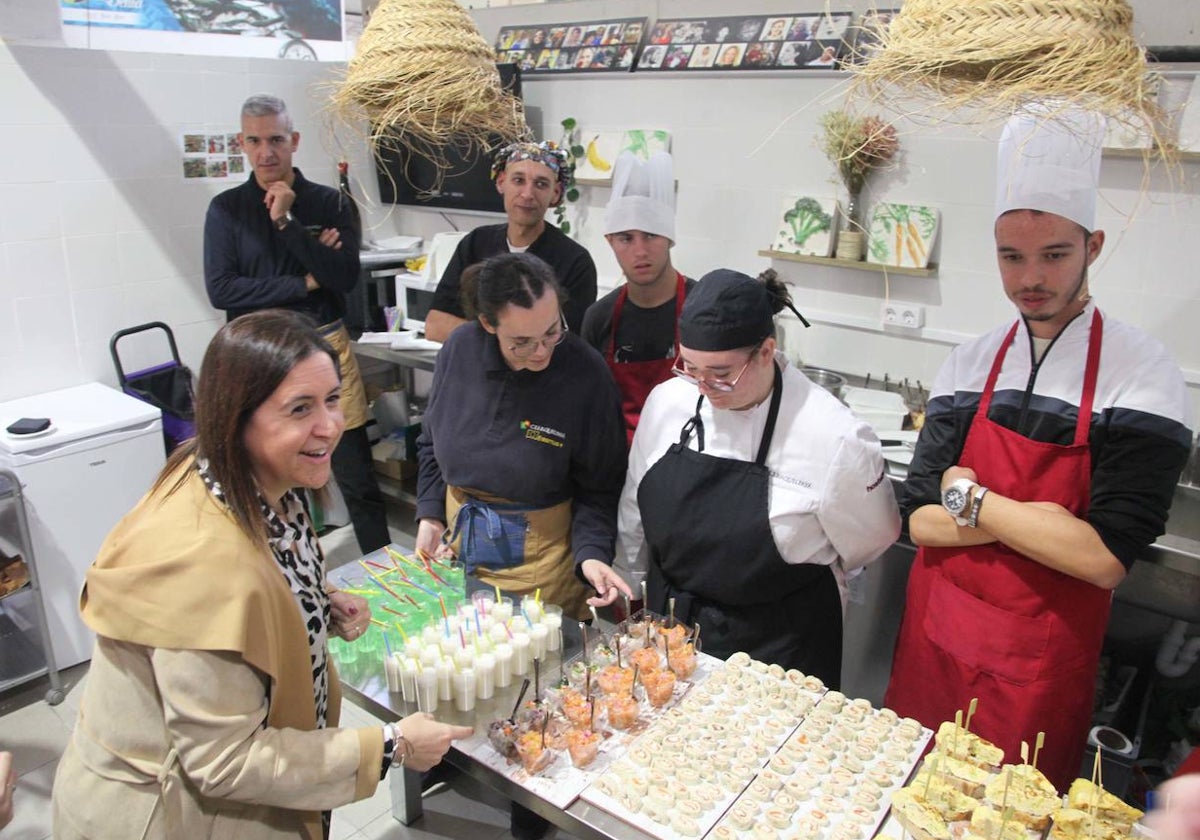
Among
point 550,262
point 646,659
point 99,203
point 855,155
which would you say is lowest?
point 646,659

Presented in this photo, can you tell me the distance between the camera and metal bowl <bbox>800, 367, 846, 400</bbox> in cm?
349

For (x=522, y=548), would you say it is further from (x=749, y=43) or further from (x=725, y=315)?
(x=749, y=43)

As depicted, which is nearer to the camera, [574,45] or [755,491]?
[755,491]

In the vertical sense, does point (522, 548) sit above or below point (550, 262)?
below

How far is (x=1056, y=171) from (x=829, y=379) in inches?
72.7

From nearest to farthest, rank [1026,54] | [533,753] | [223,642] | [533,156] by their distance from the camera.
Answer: [223,642] → [1026,54] → [533,753] → [533,156]

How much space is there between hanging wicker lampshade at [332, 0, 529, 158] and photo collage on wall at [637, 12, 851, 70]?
1723mm

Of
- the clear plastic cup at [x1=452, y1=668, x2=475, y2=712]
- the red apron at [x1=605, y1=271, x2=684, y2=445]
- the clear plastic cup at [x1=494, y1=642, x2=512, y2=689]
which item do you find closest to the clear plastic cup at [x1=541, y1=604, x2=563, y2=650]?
the clear plastic cup at [x1=494, y1=642, x2=512, y2=689]

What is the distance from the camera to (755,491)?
201 cm

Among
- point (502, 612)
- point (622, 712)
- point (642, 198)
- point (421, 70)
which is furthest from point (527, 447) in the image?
point (642, 198)

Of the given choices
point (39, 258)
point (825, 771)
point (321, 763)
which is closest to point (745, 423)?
point (825, 771)

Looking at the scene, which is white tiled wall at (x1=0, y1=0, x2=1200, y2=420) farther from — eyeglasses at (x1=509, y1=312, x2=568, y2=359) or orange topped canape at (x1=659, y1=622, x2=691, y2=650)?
orange topped canape at (x1=659, y1=622, x2=691, y2=650)

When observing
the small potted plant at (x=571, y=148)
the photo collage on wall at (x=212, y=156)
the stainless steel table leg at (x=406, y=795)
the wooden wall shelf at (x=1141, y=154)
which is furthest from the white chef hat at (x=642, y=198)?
the photo collage on wall at (x=212, y=156)

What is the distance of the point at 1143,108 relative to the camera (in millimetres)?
1556
